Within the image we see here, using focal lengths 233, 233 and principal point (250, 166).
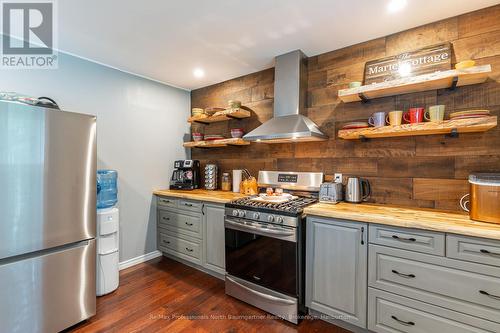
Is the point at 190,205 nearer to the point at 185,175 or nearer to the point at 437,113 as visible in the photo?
the point at 185,175

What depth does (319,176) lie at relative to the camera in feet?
8.26

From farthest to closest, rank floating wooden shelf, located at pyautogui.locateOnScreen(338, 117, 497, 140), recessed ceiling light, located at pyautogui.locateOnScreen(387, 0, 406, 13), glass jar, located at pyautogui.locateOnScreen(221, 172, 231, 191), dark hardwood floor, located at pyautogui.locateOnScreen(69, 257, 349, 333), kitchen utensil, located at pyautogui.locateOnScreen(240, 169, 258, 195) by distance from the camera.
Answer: glass jar, located at pyautogui.locateOnScreen(221, 172, 231, 191) < kitchen utensil, located at pyautogui.locateOnScreen(240, 169, 258, 195) < dark hardwood floor, located at pyautogui.locateOnScreen(69, 257, 349, 333) < recessed ceiling light, located at pyautogui.locateOnScreen(387, 0, 406, 13) < floating wooden shelf, located at pyautogui.locateOnScreen(338, 117, 497, 140)

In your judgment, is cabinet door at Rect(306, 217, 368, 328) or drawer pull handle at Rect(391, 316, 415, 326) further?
cabinet door at Rect(306, 217, 368, 328)

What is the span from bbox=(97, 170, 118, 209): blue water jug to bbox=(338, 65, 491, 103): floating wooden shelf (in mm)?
2540

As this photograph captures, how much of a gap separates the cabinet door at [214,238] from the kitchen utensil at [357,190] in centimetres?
130

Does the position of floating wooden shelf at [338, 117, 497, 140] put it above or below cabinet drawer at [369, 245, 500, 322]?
above

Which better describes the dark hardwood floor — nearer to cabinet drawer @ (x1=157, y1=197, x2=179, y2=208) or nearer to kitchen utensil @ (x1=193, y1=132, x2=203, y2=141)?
cabinet drawer @ (x1=157, y1=197, x2=179, y2=208)

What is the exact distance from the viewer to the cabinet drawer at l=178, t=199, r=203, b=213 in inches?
108

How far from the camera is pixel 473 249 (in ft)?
4.52

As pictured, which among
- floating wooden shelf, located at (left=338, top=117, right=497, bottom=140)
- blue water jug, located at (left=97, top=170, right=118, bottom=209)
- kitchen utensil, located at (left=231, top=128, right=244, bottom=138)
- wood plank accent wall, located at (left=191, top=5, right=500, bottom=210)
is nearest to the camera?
floating wooden shelf, located at (left=338, top=117, right=497, bottom=140)

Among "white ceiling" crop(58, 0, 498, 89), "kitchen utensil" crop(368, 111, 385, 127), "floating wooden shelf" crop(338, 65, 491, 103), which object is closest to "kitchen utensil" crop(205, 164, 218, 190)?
"white ceiling" crop(58, 0, 498, 89)

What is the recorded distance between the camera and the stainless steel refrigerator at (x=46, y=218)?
1.55 meters

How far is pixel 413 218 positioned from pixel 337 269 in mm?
671

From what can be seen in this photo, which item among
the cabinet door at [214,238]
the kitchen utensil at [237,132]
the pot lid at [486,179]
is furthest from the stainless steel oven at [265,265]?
the pot lid at [486,179]
